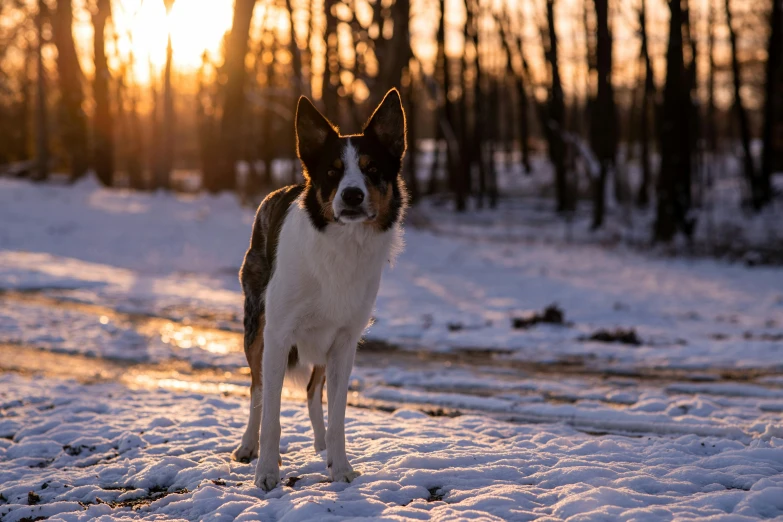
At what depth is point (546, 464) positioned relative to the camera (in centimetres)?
548

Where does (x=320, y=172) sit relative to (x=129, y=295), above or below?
above

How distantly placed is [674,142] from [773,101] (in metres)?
8.40

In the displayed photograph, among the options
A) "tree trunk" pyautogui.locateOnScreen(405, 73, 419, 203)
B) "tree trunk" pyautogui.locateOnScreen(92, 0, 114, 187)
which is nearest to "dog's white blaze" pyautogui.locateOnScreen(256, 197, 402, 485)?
"tree trunk" pyautogui.locateOnScreen(405, 73, 419, 203)

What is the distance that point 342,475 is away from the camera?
523 centimetres

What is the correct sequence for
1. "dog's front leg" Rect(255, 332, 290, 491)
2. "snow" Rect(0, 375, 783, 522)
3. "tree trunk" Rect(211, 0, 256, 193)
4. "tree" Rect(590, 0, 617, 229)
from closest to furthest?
"snow" Rect(0, 375, 783, 522)
"dog's front leg" Rect(255, 332, 290, 491)
"tree" Rect(590, 0, 617, 229)
"tree trunk" Rect(211, 0, 256, 193)

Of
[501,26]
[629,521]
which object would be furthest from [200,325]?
[501,26]

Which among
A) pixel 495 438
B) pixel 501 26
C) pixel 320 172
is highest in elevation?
pixel 501 26

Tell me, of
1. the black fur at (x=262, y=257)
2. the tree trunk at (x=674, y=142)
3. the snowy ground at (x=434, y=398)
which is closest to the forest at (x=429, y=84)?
the tree trunk at (x=674, y=142)

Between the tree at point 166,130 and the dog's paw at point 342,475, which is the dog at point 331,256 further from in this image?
the tree at point 166,130

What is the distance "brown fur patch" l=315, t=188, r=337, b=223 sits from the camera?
502 centimetres

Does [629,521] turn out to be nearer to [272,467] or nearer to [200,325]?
[272,467]

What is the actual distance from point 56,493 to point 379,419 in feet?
8.65

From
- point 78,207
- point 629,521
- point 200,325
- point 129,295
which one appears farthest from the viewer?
point 78,207

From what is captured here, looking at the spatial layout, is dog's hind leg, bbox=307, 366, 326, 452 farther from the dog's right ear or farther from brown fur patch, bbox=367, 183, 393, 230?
the dog's right ear
